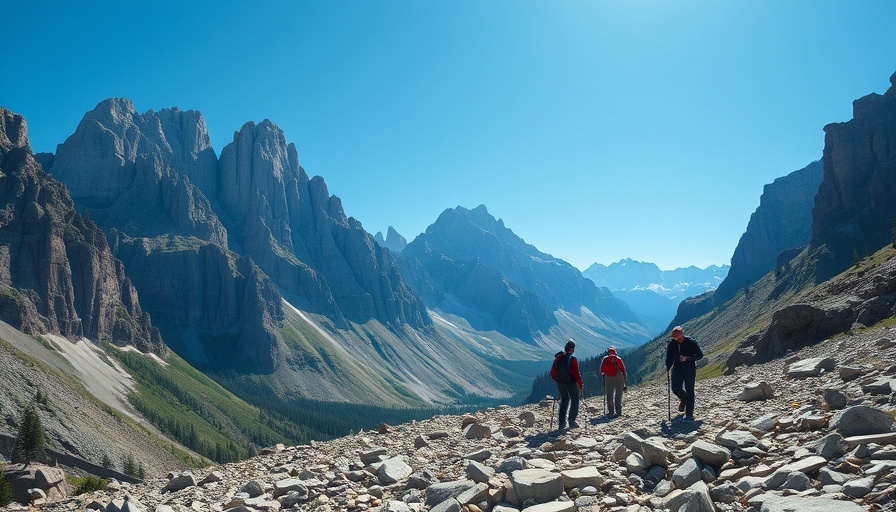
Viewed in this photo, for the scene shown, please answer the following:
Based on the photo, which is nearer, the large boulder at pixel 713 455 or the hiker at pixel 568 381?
the large boulder at pixel 713 455

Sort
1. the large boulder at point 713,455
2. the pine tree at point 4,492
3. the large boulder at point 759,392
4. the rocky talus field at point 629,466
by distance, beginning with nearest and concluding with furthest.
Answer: the rocky talus field at point 629,466 < the large boulder at point 713,455 < the large boulder at point 759,392 < the pine tree at point 4,492

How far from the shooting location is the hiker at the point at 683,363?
2227cm

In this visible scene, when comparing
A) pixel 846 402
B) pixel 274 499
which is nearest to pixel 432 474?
pixel 274 499

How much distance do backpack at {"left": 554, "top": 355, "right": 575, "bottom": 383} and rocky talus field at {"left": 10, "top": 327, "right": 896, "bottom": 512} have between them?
248 cm

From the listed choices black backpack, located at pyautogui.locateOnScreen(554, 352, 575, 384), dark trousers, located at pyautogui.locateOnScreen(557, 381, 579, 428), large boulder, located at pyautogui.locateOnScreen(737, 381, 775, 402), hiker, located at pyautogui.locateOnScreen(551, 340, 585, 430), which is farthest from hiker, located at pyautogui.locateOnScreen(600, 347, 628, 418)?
large boulder, located at pyautogui.locateOnScreen(737, 381, 775, 402)

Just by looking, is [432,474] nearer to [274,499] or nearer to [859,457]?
[274,499]

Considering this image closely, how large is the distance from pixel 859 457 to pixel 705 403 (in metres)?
15.5

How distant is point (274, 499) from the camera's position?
55.3 feet

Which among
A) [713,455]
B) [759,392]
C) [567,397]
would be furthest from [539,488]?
[759,392]

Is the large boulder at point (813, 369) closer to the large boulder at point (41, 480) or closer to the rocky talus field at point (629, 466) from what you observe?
the rocky talus field at point (629, 466)

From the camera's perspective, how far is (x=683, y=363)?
22875 millimetres

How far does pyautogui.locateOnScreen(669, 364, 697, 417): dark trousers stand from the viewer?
70.5ft

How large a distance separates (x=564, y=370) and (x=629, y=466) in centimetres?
1055

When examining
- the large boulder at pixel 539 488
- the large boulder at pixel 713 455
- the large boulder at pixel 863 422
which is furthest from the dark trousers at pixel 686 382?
the large boulder at pixel 539 488
